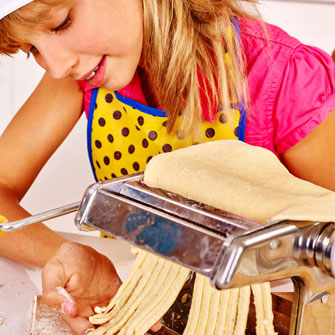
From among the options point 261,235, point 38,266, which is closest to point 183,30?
point 38,266

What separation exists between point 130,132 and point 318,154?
43cm

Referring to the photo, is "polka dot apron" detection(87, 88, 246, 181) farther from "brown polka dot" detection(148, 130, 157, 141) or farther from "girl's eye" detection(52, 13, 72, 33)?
"girl's eye" detection(52, 13, 72, 33)

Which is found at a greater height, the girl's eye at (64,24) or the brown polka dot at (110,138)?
the girl's eye at (64,24)

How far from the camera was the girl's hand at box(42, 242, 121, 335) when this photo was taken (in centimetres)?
91

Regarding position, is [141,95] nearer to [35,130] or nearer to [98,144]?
[98,144]

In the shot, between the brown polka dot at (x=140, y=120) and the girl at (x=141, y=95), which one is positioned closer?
the girl at (x=141, y=95)

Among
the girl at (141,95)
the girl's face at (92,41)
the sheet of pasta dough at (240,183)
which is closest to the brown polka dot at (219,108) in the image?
the girl at (141,95)

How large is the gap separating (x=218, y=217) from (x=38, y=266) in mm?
638

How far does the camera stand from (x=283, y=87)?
123 cm

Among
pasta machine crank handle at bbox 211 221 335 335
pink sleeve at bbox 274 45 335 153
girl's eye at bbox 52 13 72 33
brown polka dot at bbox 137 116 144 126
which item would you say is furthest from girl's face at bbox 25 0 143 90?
pasta machine crank handle at bbox 211 221 335 335

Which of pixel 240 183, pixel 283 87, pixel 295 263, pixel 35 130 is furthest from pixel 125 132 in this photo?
pixel 295 263

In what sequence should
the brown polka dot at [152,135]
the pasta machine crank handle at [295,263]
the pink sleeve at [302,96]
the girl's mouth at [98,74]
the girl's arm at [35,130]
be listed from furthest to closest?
the girl's arm at [35,130] < the brown polka dot at [152,135] < the pink sleeve at [302,96] < the girl's mouth at [98,74] < the pasta machine crank handle at [295,263]

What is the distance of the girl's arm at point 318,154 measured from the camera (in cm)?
122

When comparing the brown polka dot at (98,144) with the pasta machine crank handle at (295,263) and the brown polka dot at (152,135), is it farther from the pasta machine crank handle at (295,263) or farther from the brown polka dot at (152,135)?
the pasta machine crank handle at (295,263)
